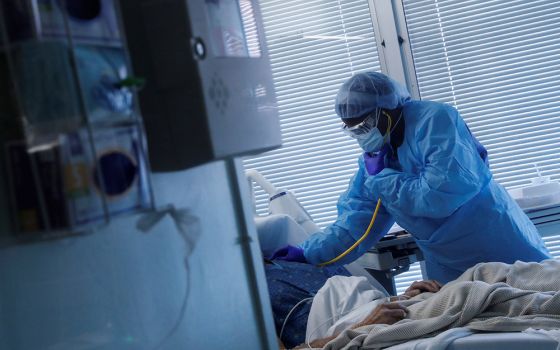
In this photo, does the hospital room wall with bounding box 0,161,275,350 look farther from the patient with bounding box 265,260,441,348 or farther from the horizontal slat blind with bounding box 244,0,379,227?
the horizontal slat blind with bounding box 244,0,379,227

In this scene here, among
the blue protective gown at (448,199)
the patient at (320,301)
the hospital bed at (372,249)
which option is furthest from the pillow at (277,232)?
the blue protective gown at (448,199)

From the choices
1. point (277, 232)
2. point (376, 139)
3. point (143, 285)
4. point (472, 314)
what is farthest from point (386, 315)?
point (143, 285)

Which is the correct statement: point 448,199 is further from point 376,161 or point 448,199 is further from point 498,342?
point 498,342

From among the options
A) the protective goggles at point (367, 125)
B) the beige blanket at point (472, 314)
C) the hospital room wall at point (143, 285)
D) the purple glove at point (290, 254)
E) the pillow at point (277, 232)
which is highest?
the protective goggles at point (367, 125)

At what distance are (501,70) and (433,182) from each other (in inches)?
62.0

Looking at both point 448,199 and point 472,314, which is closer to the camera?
point 472,314

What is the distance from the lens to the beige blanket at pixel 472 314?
213cm

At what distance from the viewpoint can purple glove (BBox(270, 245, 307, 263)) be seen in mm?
3359

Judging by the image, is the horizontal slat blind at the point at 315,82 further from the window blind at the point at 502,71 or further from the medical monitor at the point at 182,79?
the medical monitor at the point at 182,79

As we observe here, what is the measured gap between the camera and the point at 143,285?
953mm

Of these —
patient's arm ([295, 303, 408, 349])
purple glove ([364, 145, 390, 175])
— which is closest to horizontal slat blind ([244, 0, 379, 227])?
purple glove ([364, 145, 390, 175])

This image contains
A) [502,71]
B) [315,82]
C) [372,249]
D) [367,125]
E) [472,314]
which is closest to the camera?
[472,314]

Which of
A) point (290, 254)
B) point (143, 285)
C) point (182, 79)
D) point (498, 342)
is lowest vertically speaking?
point (498, 342)

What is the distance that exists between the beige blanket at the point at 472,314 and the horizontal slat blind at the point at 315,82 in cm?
213
